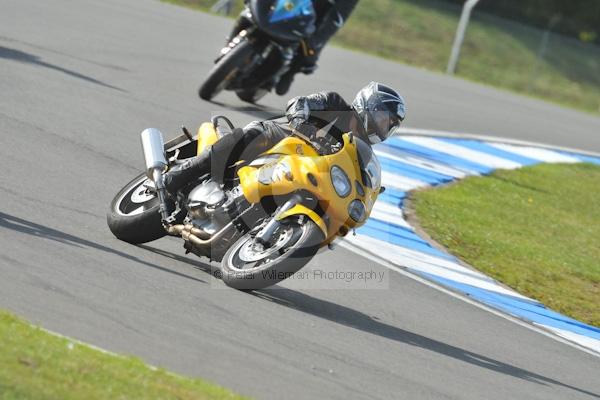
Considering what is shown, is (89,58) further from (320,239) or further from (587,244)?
(320,239)

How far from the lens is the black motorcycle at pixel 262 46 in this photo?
1337cm

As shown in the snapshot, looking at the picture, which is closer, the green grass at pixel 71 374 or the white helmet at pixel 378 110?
the green grass at pixel 71 374

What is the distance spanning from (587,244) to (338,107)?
629 cm

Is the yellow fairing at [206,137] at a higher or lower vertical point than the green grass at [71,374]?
lower

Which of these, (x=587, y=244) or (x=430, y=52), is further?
(x=430, y=52)

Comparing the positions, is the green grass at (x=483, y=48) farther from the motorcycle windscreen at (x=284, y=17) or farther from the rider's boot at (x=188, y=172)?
the rider's boot at (x=188, y=172)

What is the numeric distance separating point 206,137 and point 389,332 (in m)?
1.77

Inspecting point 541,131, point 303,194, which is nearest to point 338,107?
point 303,194

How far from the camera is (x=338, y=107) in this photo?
26.1ft

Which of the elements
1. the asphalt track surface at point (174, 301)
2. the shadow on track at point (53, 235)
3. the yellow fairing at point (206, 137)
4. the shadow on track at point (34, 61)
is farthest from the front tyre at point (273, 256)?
the shadow on track at point (34, 61)

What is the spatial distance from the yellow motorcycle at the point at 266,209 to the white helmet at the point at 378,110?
21 cm

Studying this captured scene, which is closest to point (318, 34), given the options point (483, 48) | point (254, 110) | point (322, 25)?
point (322, 25)

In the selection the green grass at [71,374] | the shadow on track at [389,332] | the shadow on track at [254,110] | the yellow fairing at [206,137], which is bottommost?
the shadow on track at [254,110]

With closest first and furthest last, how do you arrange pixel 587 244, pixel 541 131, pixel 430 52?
pixel 587 244
pixel 541 131
pixel 430 52
